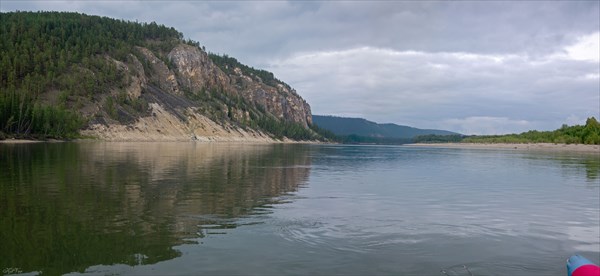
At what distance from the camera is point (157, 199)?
2645cm

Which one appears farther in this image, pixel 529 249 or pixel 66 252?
Answer: pixel 529 249

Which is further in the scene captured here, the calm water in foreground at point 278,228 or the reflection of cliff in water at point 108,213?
the reflection of cliff in water at point 108,213

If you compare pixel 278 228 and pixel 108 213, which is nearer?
pixel 278 228

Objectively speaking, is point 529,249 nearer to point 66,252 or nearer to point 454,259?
point 454,259

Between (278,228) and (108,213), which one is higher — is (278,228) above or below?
below

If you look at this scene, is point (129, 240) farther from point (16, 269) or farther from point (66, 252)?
point (16, 269)

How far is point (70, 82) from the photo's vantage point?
195000 millimetres

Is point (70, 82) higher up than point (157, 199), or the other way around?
point (70, 82)

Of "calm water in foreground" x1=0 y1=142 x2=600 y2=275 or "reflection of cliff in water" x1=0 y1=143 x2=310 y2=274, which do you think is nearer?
"calm water in foreground" x1=0 y1=142 x2=600 y2=275

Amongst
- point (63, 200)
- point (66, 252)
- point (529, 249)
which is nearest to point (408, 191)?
point (529, 249)

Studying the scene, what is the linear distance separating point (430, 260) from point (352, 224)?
20.9ft

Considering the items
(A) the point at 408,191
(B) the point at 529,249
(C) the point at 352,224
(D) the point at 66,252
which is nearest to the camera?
(D) the point at 66,252

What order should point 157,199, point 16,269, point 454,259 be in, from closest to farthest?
point 16,269
point 454,259
point 157,199

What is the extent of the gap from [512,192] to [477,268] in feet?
82.6
